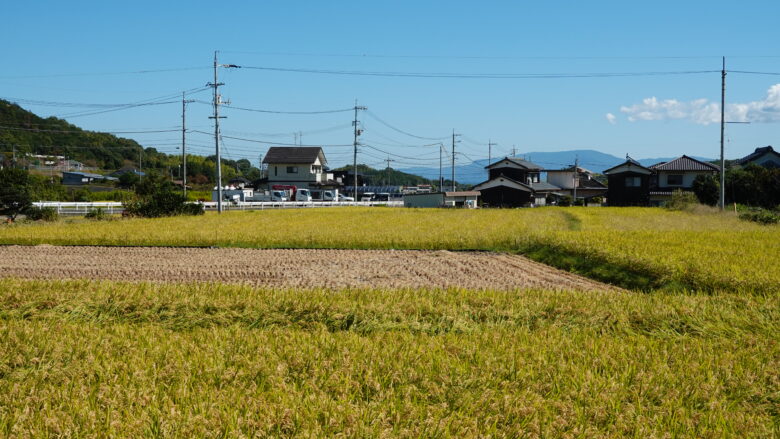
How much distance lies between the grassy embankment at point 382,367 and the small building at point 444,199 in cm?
4050

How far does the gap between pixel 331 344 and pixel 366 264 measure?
7.52m

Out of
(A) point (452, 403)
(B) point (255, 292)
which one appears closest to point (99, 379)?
(A) point (452, 403)

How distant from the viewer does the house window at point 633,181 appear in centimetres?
4581

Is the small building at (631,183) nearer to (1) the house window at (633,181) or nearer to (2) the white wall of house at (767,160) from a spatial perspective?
(1) the house window at (633,181)

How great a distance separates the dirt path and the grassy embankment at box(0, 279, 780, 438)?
121 inches

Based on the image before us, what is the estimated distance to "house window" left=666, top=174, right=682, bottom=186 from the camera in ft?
151

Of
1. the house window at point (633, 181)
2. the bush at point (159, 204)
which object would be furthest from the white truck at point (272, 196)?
the house window at point (633, 181)

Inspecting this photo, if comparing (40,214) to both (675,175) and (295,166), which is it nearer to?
(295,166)

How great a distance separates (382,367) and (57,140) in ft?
290

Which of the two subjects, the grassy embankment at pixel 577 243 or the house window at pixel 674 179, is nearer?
the grassy embankment at pixel 577 243

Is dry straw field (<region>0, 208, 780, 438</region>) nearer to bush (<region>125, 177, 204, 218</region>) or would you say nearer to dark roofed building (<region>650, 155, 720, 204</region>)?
bush (<region>125, 177, 204, 218</region>)

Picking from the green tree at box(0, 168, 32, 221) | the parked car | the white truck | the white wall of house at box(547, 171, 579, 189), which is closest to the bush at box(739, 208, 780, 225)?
the green tree at box(0, 168, 32, 221)

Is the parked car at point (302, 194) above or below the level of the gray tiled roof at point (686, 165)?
below

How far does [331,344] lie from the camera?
15.8 ft
